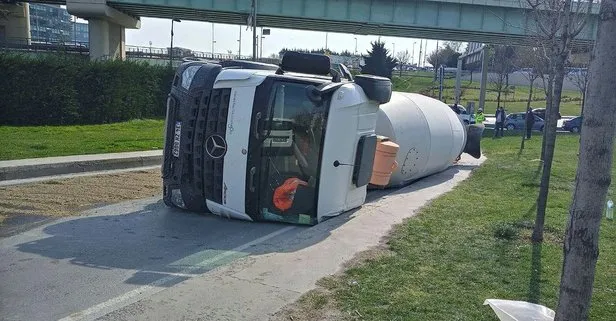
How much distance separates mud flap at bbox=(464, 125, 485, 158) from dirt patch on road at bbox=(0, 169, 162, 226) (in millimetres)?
9587

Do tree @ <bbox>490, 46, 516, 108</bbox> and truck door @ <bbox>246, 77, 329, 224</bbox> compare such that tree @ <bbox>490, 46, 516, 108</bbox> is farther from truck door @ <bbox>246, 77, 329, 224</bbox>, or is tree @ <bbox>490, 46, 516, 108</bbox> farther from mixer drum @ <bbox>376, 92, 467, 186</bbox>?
truck door @ <bbox>246, 77, 329, 224</bbox>

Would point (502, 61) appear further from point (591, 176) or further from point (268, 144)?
point (591, 176)

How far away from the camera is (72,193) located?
970 centimetres

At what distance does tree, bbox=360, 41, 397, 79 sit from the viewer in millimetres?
50625

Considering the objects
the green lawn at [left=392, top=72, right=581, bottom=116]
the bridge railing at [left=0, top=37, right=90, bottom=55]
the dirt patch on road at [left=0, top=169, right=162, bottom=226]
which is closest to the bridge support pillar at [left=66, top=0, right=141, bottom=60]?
the bridge railing at [left=0, top=37, right=90, bottom=55]

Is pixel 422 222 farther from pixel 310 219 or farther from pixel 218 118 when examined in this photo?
pixel 218 118

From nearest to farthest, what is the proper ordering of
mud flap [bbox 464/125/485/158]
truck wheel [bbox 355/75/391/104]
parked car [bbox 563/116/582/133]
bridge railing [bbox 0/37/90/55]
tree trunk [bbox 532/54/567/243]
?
tree trunk [bbox 532/54/567/243] → truck wheel [bbox 355/75/391/104] → mud flap [bbox 464/125/485/158] → bridge railing [bbox 0/37/90/55] → parked car [bbox 563/116/582/133]

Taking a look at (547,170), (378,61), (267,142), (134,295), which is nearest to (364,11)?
(378,61)

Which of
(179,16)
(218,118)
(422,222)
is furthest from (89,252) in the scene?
(179,16)

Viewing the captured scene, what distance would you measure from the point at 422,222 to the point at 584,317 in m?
4.88

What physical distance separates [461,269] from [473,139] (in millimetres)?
11671

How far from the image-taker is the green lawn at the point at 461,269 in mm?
4750

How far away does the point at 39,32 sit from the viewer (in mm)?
100875

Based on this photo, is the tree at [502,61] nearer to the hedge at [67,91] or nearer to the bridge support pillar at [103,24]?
the hedge at [67,91]
